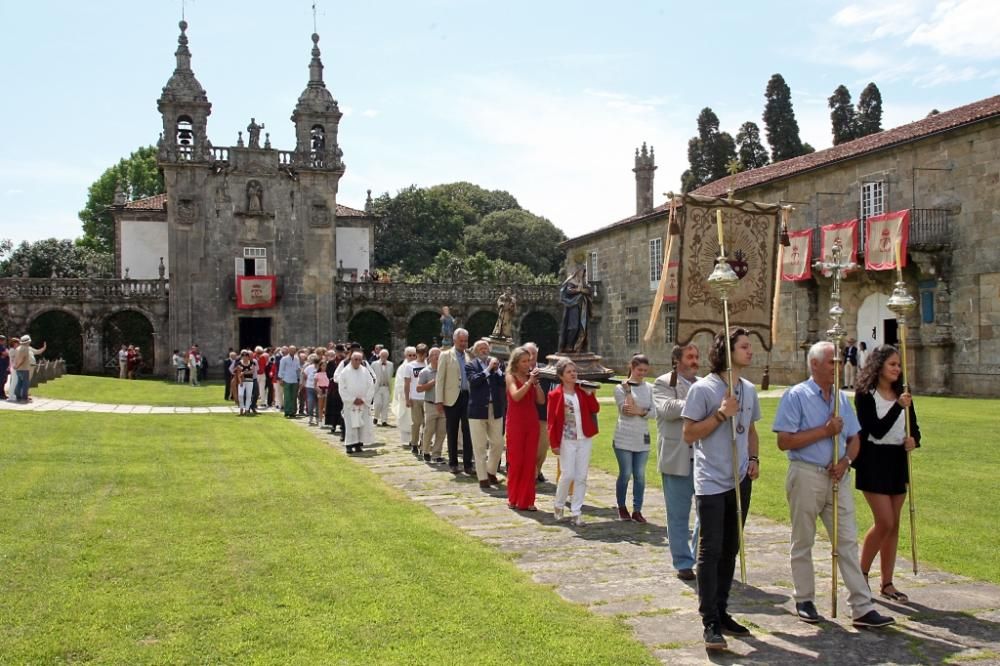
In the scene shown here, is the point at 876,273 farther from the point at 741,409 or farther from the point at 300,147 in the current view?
the point at 300,147

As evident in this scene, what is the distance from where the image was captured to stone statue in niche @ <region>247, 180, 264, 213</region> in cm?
4053

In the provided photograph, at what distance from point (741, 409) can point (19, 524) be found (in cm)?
667

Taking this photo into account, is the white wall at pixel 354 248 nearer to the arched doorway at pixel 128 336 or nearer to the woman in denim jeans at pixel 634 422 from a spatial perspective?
the arched doorway at pixel 128 336

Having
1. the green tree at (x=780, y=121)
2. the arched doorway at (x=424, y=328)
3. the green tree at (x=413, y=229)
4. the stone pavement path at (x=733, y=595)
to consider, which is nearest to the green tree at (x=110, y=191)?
the green tree at (x=413, y=229)

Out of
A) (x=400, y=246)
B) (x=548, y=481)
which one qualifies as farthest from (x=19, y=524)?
(x=400, y=246)

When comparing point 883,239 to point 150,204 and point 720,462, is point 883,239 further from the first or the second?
point 150,204

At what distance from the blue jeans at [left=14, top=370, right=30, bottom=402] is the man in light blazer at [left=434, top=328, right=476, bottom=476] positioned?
1382cm

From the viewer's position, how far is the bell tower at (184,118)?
39812 mm

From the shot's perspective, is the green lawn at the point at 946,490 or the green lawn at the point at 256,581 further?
the green lawn at the point at 946,490

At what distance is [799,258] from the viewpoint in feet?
98.0

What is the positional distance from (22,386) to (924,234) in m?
24.4

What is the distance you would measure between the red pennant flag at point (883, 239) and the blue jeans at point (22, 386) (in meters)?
23.1

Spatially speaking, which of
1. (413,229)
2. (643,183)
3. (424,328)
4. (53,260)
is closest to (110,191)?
(53,260)

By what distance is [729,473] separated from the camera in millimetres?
5605
